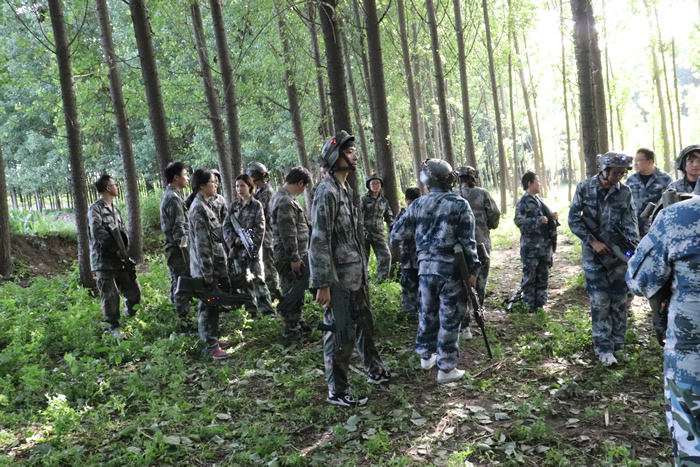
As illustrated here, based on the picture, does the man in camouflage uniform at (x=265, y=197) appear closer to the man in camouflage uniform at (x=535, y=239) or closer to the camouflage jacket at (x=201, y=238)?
the camouflage jacket at (x=201, y=238)

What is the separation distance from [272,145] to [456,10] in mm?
15844

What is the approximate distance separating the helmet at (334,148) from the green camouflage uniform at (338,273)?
0.43 feet

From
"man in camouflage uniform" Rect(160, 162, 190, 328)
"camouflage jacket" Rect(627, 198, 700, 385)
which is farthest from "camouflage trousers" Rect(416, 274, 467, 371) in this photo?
"man in camouflage uniform" Rect(160, 162, 190, 328)

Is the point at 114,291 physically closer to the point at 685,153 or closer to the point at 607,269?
the point at 607,269

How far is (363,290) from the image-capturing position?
4785 millimetres

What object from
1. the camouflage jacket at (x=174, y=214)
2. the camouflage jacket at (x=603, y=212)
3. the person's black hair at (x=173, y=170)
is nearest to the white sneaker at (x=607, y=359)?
the camouflage jacket at (x=603, y=212)

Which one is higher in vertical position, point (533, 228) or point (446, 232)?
point (446, 232)

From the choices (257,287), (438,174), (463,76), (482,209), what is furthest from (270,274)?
(463,76)

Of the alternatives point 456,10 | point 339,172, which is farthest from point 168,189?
point 456,10

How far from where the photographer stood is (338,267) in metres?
4.62

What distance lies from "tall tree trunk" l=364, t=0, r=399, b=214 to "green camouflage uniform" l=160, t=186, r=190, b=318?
319 cm

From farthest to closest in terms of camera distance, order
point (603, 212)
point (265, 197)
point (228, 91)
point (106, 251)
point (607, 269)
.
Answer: point (228, 91), point (265, 197), point (106, 251), point (603, 212), point (607, 269)

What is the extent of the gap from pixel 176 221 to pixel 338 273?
3181 millimetres

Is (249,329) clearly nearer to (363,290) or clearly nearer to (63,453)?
(363,290)
